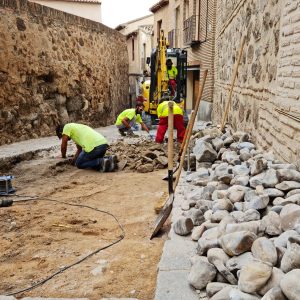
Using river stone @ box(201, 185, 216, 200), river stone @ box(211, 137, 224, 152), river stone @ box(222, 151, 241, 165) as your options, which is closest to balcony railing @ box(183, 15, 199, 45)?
river stone @ box(211, 137, 224, 152)

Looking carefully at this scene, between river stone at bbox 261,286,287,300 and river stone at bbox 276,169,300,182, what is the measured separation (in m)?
1.09

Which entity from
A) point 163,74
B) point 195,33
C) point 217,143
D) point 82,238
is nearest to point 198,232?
point 82,238

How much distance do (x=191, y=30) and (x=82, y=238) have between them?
36.8 ft

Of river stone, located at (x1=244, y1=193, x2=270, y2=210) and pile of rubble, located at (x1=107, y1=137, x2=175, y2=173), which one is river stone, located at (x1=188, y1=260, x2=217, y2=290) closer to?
river stone, located at (x1=244, y1=193, x2=270, y2=210)

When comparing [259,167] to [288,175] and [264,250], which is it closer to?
[288,175]

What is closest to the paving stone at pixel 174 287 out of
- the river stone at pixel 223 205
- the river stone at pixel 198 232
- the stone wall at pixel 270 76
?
the river stone at pixel 198 232

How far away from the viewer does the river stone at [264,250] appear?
1.81m

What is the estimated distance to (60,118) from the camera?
9141mm

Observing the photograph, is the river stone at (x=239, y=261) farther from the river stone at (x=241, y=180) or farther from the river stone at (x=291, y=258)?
the river stone at (x=241, y=180)

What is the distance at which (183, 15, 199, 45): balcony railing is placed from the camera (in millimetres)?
12425

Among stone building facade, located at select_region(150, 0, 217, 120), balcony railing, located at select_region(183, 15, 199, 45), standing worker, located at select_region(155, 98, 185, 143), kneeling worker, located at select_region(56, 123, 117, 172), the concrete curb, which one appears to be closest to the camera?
the concrete curb

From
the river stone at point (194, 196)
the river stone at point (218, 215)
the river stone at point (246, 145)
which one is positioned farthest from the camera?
the river stone at point (246, 145)

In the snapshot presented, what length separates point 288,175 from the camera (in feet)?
8.20

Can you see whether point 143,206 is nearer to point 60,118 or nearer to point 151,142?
point 151,142
